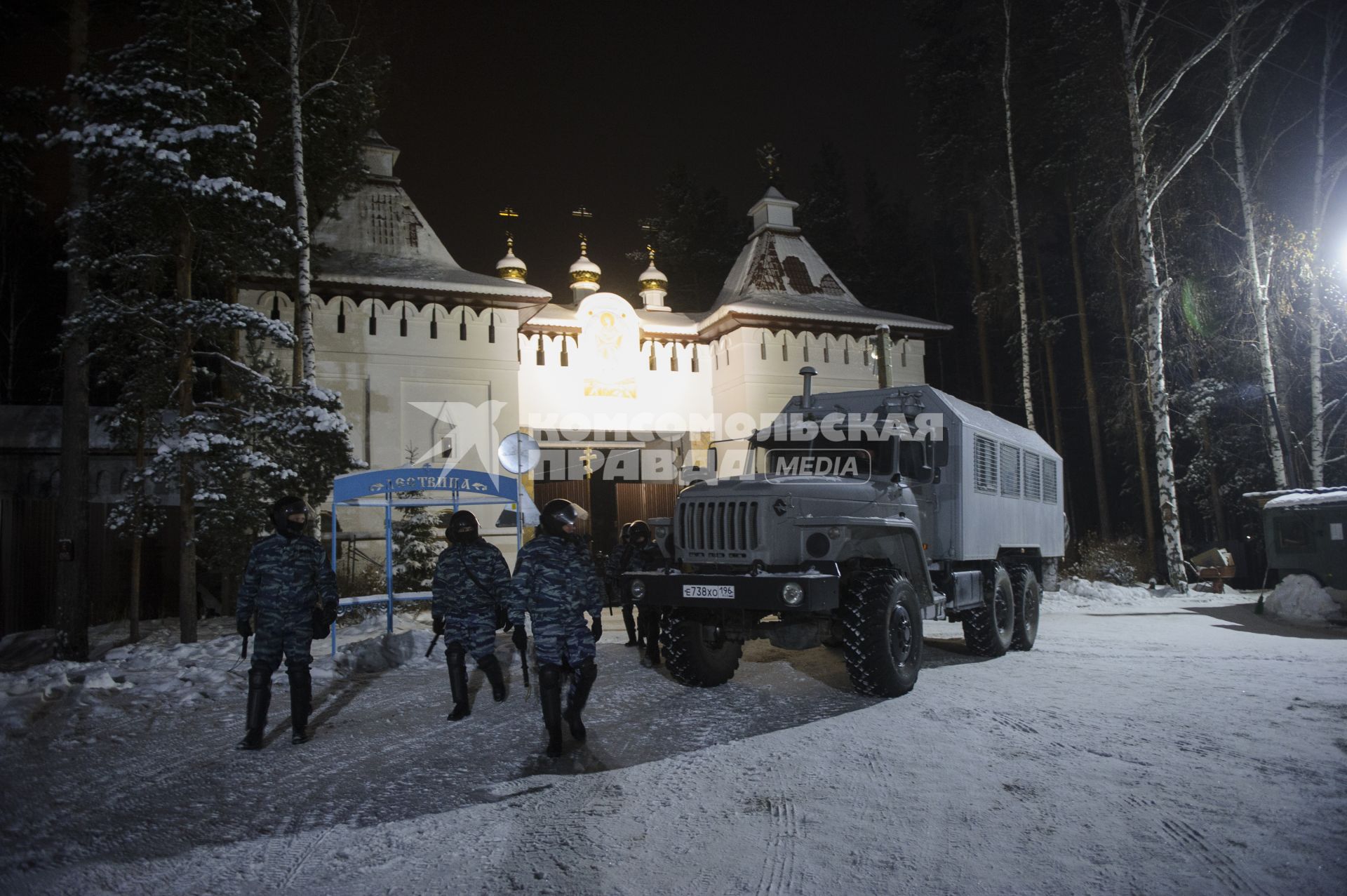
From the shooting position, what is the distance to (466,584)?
7445 mm

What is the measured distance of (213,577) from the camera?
1781cm

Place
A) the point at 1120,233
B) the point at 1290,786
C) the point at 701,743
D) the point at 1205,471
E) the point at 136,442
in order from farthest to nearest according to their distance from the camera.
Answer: the point at 1205,471 < the point at 1120,233 < the point at 136,442 < the point at 701,743 < the point at 1290,786

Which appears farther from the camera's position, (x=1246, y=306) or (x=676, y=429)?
(x=676, y=429)

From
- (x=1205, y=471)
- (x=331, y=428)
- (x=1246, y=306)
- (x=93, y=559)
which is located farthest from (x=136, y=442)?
(x=1205, y=471)

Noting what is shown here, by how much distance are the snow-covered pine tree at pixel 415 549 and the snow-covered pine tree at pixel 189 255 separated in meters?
4.69

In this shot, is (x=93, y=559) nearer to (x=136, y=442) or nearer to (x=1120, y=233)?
(x=136, y=442)

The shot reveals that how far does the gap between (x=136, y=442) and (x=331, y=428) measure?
17.0 ft

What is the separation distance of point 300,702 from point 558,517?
270cm

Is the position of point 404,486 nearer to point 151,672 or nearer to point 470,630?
point 151,672

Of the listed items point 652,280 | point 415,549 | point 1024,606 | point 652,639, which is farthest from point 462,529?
point 652,280

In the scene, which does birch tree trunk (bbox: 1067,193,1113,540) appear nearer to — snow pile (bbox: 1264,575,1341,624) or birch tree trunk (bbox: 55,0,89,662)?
snow pile (bbox: 1264,575,1341,624)

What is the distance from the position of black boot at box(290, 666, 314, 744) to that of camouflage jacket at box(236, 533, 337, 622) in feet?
1.56

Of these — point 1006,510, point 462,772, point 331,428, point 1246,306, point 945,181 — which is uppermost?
point 945,181

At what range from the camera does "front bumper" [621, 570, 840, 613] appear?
6.85m
